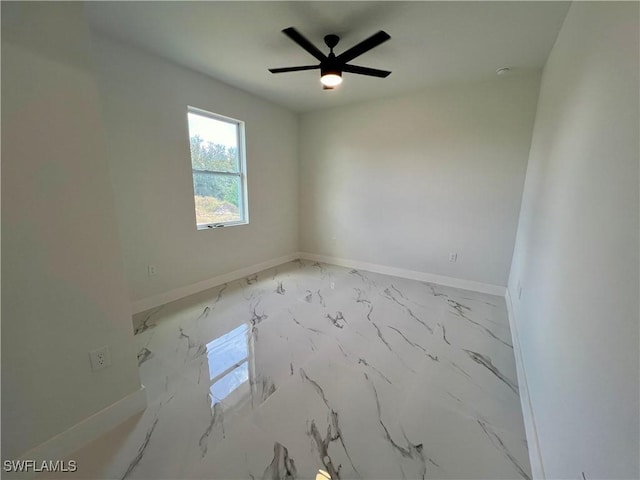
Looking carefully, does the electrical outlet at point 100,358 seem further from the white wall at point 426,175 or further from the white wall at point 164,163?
the white wall at point 426,175

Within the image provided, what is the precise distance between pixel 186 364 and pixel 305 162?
3440mm

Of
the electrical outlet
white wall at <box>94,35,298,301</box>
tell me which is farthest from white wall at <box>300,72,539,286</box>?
the electrical outlet

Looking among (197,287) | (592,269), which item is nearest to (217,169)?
(197,287)

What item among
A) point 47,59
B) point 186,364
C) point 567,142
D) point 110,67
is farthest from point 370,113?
point 186,364

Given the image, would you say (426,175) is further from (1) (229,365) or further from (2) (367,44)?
(1) (229,365)

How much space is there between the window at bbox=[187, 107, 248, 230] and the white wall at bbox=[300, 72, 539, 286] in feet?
4.05

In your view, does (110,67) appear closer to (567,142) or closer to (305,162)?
(305,162)

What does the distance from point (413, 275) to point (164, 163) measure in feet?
11.3

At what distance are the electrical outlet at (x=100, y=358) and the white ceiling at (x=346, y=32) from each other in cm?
224

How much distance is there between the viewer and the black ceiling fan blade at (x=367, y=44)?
5.61 feet

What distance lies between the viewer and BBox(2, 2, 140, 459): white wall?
0.99 meters

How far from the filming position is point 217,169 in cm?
328

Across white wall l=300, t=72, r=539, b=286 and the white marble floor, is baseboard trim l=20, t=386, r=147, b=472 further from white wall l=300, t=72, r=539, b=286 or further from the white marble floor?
white wall l=300, t=72, r=539, b=286

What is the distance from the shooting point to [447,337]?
7.38 feet
